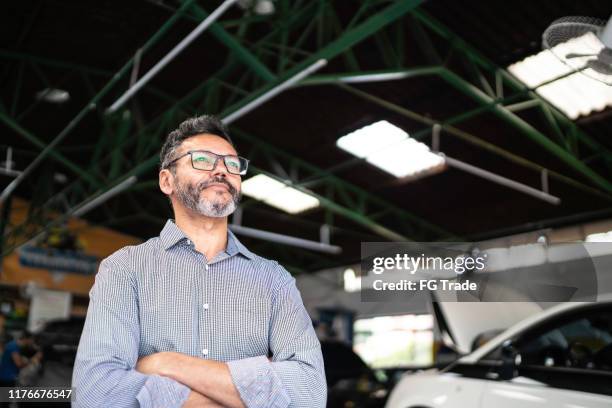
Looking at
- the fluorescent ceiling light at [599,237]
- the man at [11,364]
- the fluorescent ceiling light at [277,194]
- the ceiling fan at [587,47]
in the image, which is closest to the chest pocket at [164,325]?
the ceiling fan at [587,47]

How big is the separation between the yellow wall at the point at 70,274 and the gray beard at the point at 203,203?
49.7 ft

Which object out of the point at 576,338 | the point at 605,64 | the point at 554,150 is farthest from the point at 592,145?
the point at 576,338

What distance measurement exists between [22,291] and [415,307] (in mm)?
10878

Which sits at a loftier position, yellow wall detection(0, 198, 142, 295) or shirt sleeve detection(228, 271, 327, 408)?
yellow wall detection(0, 198, 142, 295)

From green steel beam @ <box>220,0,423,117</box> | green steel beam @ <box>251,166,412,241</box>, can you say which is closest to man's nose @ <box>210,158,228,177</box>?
green steel beam @ <box>220,0,423,117</box>

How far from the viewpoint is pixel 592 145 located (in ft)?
27.2

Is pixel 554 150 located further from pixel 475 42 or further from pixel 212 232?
pixel 212 232

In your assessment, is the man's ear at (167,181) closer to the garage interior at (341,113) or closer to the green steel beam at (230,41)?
the garage interior at (341,113)

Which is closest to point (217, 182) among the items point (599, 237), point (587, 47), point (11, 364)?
point (587, 47)

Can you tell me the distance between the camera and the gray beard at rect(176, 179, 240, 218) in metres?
1.63

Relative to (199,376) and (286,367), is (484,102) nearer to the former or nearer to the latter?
(286,367)

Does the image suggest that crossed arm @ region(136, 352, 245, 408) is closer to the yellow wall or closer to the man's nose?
the man's nose

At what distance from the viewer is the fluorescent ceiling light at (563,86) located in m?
6.83

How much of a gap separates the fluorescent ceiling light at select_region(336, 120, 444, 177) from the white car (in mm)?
5609
